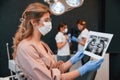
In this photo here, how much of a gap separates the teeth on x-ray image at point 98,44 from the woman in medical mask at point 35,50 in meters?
0.21

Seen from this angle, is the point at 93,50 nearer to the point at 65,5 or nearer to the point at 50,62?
the point at 50,62

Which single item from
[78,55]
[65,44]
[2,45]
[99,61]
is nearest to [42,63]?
[99,61]

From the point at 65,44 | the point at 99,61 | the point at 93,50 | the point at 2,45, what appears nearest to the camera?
the point at 99,61

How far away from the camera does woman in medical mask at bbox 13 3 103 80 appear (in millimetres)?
1542

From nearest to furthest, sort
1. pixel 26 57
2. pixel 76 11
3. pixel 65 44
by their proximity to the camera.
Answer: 1. pixel 26 57
2. pixel 65 44
3. pixel 76 11

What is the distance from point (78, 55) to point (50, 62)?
0.54 metres

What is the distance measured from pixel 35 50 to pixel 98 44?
594mm

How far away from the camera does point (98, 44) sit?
1912 millimetres

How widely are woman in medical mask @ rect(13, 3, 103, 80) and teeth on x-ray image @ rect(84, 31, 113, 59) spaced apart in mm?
208

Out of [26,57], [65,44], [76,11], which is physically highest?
[76,11]

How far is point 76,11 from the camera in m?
4.96

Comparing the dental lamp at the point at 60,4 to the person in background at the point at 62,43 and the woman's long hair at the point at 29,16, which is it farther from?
the woman's long hair at the point at 29,16

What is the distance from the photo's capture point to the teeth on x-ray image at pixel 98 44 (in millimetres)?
1819

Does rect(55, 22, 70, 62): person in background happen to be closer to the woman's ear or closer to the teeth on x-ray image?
the teeth on x-ray image
